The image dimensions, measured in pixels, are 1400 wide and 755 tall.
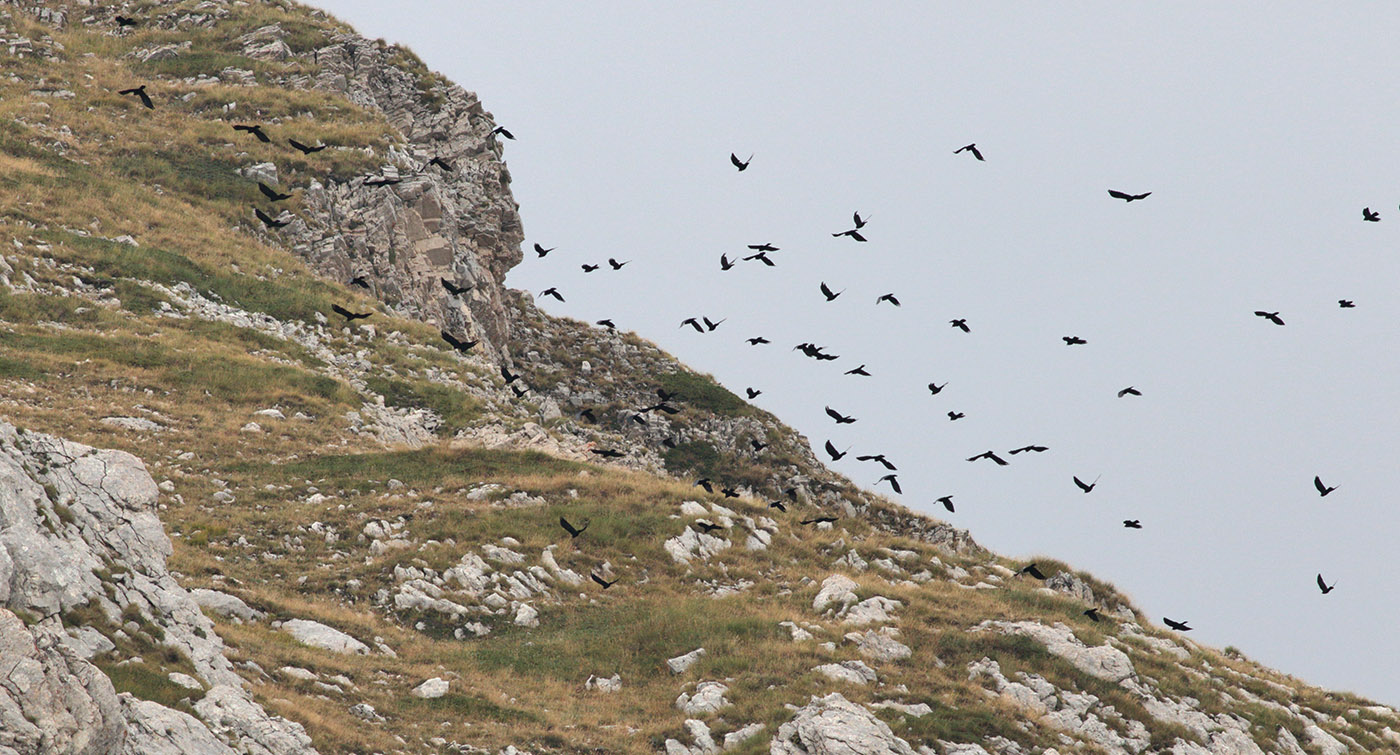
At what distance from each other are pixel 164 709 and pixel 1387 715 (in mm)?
28718

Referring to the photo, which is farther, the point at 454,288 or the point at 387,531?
the point at 454,288

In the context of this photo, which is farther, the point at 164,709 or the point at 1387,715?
the point at 1387,715

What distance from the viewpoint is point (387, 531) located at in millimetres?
30359

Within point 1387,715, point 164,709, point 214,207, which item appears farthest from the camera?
point 214,207

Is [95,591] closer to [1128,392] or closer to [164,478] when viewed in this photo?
[164,478]

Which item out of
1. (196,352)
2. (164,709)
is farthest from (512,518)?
(164,709)

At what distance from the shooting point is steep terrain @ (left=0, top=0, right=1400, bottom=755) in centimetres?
1719

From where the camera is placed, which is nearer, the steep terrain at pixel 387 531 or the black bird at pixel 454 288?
the steep terrain at pixel 387 531

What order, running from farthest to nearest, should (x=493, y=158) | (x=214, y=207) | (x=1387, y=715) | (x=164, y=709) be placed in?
(x=493, y=158) → (x=214, y=207) → (x=1387, y=715) → (x=164, y=709)

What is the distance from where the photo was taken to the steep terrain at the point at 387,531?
1719 centimetres

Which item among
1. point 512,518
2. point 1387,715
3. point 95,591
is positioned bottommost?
point 95,591

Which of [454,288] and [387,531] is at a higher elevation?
[454,288]

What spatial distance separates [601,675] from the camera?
2486cm

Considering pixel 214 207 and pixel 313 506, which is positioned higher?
pixel 214 207
